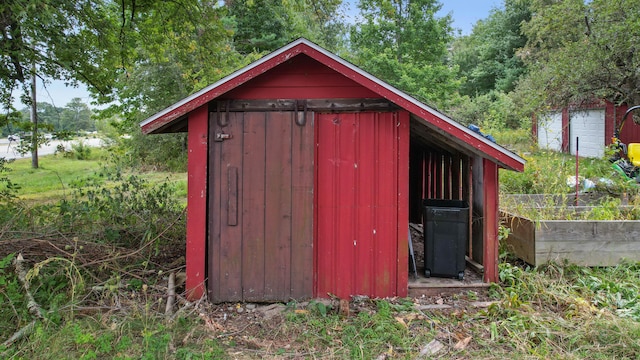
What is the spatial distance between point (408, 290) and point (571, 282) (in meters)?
2.07

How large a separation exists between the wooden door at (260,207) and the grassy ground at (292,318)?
29 centimetres

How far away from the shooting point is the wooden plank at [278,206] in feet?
17.6

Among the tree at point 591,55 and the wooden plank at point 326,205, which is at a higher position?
the tree at point 591,55

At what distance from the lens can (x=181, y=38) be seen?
11.1m

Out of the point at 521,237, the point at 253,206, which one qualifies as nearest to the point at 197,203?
the point at 253,206

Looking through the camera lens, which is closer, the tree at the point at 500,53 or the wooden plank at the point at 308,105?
the wooden plank at the point at 308,105

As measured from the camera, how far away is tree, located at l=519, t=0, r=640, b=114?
14.0 meters

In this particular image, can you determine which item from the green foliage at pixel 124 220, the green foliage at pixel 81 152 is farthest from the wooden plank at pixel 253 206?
the green foliage at pixel 81 152

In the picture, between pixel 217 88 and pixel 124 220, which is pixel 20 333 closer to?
pixel 217 88

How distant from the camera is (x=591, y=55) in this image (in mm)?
14477

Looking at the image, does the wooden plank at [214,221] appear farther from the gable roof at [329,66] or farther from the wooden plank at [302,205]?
the wooden plank at [302,205]

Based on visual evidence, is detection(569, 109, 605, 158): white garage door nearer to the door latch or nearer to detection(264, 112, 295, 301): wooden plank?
detection(264, 112, 295, 301): wooden plank

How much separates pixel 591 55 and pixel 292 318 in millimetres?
14077

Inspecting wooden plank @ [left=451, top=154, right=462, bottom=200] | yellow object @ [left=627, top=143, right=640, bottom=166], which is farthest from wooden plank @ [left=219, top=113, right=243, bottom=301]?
yellow object @ [left=627, top=143, right=640, bottom=166]
